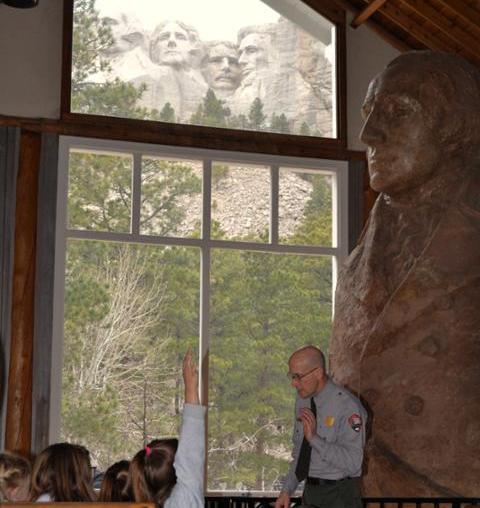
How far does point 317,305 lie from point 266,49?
286 cm

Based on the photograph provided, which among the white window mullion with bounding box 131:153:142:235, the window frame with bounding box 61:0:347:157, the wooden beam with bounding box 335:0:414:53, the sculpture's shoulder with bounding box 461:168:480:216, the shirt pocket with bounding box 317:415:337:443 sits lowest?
the shirt pocket with bounding box 317:415:337:443

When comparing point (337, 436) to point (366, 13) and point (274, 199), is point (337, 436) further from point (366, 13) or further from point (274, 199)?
point (366, 13)

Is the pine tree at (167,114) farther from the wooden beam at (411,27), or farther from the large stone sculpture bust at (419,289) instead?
the large stone sculpture bust at (419,289)

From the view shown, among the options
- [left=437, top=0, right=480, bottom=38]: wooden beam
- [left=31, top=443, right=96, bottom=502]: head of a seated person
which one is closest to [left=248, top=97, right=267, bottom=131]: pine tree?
[left=437, top=0, right=480, bottom=38]: wooden beam

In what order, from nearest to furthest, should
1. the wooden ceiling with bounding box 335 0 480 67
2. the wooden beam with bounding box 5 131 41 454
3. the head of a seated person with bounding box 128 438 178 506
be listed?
the head of a seated person with bounding box 128 438 178 506 → the wooden beam with bounding box 5 131 41 454 → the wooden ceiling with bounding box 335 0 480 67

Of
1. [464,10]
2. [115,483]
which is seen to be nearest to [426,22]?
[464,10]

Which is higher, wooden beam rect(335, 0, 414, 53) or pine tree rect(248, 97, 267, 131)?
wooden beam rect(335, 0, 414, 53)

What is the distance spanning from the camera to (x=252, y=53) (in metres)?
11.3

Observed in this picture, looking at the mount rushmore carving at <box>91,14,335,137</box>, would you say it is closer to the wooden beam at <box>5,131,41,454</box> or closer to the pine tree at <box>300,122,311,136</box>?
the pine tree at <box>300,122,311,136</box>

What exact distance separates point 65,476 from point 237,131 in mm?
7845

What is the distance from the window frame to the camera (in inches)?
410

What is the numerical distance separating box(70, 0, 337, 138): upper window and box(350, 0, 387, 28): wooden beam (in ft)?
0.94

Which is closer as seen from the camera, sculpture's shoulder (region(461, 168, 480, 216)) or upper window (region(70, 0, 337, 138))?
sculpture's shoulder (region(461, 168, 480, 216))

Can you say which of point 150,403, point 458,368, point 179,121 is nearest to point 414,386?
point 458,368
